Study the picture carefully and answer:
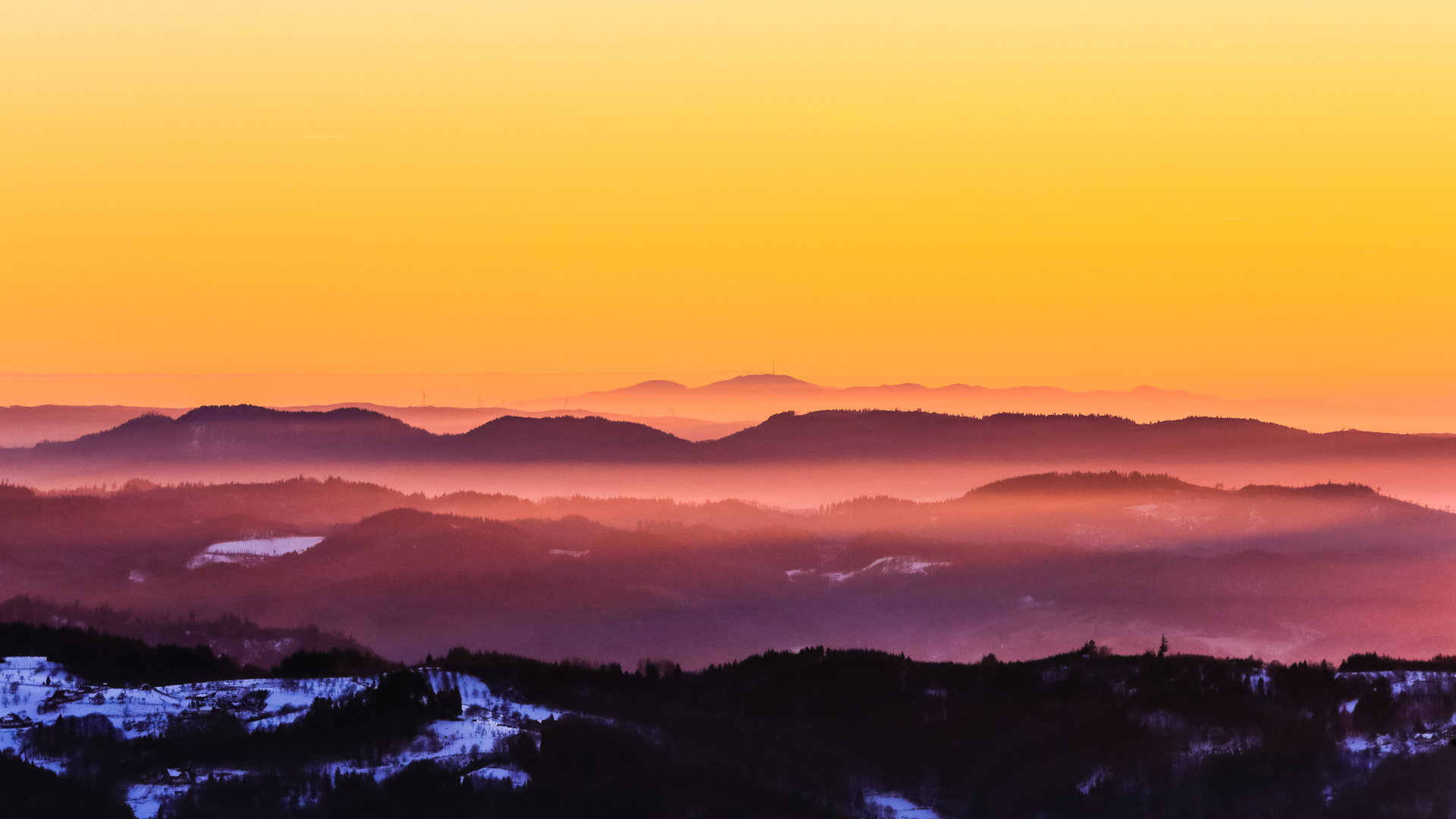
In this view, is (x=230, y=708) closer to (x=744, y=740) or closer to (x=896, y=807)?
(x=744, y=740)

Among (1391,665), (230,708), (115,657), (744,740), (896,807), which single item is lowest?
(896,807)

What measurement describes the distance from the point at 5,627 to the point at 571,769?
48.5 meters

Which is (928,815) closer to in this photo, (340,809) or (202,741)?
(340,809)

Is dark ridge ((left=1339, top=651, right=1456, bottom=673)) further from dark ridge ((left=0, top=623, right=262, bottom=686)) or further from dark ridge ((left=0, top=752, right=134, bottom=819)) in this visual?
dark ridge ((left=0, top=752, right=134, bottom=819))

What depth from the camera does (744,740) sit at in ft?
300

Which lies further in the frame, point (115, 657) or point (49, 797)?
point (115, 657)

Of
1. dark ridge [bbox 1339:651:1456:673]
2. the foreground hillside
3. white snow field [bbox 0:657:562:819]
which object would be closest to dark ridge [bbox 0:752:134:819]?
the foreground hillside

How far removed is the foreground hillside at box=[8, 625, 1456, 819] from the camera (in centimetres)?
7512

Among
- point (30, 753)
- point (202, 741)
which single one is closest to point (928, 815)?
point (202, 741)

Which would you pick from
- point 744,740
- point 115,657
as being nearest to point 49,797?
point 115,657

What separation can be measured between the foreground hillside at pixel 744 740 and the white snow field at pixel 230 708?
7.4 inches

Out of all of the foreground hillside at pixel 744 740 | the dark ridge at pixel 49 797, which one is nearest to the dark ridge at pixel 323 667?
the foreground hillside at pixel 744 740

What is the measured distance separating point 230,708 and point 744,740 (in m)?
25.6

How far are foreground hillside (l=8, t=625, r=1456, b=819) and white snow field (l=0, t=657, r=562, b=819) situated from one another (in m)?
0.19
